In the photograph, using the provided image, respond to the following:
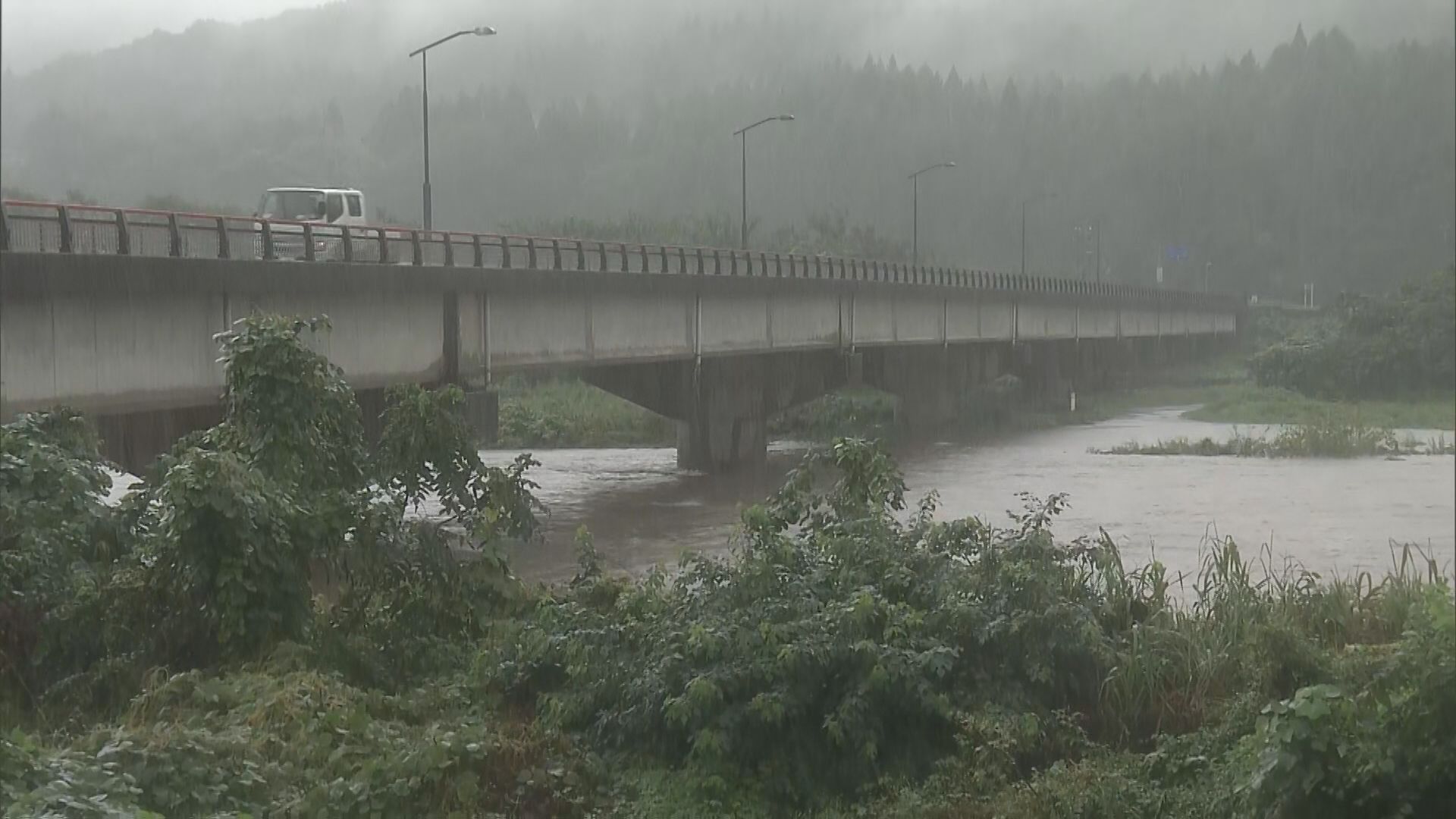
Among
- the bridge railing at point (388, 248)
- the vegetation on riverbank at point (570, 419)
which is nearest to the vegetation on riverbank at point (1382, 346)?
the bridge railing at point (388, 248)

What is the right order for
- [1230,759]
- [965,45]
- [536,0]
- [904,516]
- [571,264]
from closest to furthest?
[1230,759], [965,45], [904,516], [536,0], [571,264]

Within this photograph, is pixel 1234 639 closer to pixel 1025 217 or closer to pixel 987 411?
pixel 1025 217

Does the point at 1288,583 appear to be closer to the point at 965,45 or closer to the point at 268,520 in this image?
the point at 965,45

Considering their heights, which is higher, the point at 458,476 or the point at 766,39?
the point at 766,39

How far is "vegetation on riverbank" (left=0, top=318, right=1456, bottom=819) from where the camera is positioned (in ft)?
31.4

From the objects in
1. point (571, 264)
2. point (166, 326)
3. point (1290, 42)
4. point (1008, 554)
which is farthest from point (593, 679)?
point (571, 264)

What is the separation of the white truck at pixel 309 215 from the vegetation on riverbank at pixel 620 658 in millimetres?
7410

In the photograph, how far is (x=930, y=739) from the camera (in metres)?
10.9

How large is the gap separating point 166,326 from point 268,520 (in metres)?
8.16

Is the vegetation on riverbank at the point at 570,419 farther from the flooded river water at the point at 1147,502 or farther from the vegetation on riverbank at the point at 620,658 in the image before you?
the vegetation on riverbank at the point at 620,658

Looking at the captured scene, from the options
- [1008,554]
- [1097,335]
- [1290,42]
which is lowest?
[1008,554]

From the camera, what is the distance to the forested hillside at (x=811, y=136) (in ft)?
33.3

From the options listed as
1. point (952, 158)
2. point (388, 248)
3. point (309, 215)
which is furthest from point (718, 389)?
point (952, 158)

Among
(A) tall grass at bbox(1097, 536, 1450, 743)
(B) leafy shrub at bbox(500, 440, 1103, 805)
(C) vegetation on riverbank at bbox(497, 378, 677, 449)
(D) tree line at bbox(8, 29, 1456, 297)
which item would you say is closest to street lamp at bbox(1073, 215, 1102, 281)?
(D) tree line at bbox(8, 29, 1456, 297)
